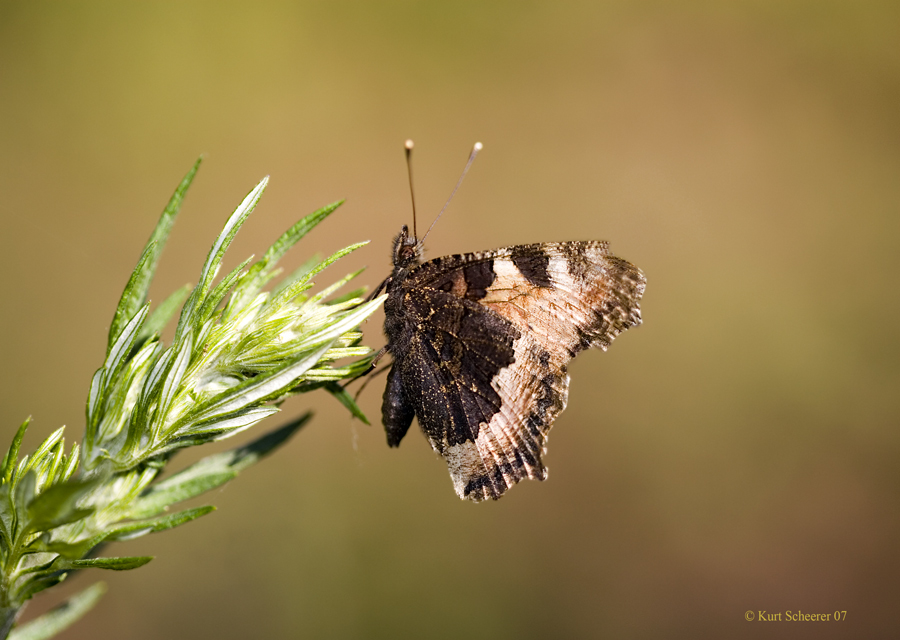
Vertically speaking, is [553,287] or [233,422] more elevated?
[553,287]

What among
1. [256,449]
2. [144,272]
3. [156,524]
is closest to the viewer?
[156,524]

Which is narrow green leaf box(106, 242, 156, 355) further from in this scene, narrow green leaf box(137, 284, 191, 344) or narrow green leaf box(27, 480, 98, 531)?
narrow green leaf box(27, 480, 98, 531)

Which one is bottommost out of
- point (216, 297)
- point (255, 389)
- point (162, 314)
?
point (255, 389)

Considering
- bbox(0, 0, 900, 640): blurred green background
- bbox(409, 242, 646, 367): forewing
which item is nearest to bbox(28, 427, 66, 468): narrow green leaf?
bbox(409, 242, 646, 367): forewing

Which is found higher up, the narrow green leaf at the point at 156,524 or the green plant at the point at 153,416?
the green plant at the point at 153,416

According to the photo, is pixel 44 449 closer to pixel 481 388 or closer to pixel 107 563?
pixel 107 563

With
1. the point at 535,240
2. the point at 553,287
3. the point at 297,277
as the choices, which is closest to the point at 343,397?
the point at 297,277

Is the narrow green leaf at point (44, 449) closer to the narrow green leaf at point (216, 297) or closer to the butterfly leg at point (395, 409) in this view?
the narrow green leaf at point (216, 297)

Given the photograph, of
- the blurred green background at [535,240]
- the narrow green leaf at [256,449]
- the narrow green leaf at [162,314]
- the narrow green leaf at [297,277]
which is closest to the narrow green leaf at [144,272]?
the narrow green leaf at [162,314]
